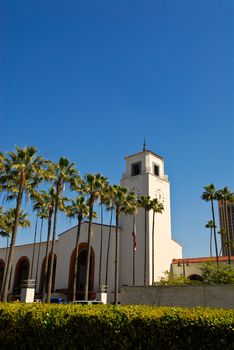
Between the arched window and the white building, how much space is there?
185 cm

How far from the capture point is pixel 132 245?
47.0 meters

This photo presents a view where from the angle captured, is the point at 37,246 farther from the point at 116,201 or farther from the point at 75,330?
the point at 75,330

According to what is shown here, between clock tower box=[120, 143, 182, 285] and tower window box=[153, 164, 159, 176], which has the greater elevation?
tower window box=[153, 164, 159, 176]

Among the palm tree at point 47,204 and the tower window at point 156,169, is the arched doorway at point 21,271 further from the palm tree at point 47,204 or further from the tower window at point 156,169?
the tower window at point 156,169

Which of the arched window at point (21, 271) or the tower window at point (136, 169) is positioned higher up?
the tower window at point (136, 169)

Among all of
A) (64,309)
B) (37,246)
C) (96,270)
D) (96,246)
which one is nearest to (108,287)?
(96,270)

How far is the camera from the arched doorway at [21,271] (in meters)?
58.0

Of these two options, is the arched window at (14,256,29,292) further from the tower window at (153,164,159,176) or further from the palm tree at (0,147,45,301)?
the palm tree at (0,147,45,301)

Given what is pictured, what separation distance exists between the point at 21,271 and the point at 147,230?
89.1 feet

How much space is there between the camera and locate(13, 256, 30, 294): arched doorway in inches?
2282

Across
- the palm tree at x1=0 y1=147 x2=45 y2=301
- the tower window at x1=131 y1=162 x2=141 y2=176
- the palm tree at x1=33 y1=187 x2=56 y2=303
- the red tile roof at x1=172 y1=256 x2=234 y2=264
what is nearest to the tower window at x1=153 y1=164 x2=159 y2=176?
the tower window at x1=131 y1=162 x2=141 y2=176

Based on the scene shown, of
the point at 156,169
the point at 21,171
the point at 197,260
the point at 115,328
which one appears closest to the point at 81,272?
the point at 197,260

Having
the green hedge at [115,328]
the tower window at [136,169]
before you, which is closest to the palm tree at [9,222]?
the tower window at [136,169]

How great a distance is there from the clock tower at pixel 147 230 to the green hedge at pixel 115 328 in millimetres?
33033
